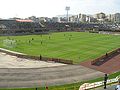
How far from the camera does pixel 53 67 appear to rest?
4825 centimetres

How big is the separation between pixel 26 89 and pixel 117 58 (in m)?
30.9

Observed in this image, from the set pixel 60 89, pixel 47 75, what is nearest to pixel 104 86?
pixel 60 89

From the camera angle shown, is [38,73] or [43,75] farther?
[38,73]

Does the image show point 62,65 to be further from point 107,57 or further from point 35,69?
point 107,57

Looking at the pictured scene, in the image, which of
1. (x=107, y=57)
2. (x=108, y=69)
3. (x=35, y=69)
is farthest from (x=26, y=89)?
(x=107, y=57)

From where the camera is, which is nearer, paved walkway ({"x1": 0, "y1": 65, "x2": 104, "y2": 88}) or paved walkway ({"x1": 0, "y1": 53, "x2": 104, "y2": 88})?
paved walkway ({"x1": 0, "y1": 65, "x2": 104, "y2": 88})

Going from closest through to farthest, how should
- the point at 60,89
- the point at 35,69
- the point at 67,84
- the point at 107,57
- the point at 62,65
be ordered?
1. the point at 60,89
2. the point at 67,84
3. the point at 35,69
4. the point at 62,65
5. the point at 107,57

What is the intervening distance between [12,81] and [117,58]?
3023 centimetres

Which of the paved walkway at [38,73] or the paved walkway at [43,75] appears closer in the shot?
the paved walkway at [43,75]

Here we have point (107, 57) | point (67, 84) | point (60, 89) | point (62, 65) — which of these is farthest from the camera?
point (107, 57)

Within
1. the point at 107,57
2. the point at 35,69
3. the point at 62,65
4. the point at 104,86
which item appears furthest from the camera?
the point at 107,57

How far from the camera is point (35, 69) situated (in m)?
46.6

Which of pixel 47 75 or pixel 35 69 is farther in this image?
pixel 35 69

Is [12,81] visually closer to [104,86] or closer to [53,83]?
[53,83]
